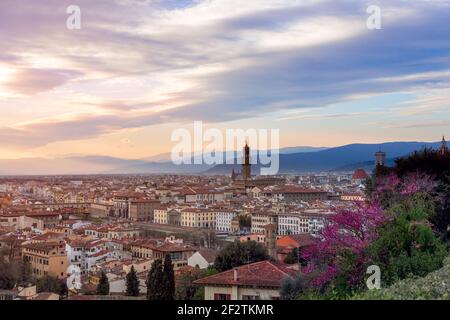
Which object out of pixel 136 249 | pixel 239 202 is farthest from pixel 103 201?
pixel 136 249

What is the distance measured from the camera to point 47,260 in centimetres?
2509

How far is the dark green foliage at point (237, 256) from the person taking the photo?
15.4m

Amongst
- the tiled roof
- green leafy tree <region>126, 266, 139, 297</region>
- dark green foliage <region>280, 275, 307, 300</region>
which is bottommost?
green leafy tree <region>126, 266, 139, 297</region>

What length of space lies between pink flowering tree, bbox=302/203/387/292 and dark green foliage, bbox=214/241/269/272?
7.04 meters

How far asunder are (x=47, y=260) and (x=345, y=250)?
1999 cm

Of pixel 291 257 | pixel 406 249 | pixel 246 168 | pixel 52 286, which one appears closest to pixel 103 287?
pixel 52 286

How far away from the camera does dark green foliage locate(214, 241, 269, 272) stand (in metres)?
15.4

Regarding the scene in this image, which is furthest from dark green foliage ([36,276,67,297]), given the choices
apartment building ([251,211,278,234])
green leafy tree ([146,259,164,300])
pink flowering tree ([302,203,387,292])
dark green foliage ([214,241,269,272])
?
apartment building ([251,211,278,234])

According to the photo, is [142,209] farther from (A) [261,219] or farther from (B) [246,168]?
(B) [246,168]

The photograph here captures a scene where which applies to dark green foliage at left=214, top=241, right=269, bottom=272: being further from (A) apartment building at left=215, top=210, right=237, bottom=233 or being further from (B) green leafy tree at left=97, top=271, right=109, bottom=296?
(A) apartment building at left=215, top=210, right=237, bottom=233

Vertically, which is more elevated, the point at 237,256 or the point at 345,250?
the point at 345,250

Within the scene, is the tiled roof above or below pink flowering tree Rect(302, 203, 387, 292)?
below
